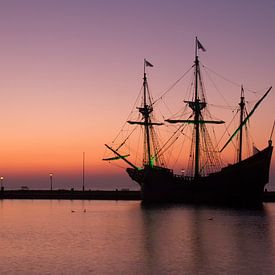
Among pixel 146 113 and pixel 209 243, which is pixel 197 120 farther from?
pixel 209 243

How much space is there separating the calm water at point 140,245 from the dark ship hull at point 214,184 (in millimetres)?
17363

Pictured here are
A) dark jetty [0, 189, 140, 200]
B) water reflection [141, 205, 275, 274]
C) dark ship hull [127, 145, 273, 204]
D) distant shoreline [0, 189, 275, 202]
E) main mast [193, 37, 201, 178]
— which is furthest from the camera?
dark jetty [0, 189, 140, 200]

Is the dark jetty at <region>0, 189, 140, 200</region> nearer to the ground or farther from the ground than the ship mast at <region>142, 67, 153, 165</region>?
nearer to the ground

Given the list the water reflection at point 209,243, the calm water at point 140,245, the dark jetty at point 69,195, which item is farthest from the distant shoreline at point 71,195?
the calm water at point 140,245

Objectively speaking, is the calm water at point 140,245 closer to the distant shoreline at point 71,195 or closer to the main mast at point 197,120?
the main mast at point 197,120

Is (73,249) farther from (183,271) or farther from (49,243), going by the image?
(183,271)

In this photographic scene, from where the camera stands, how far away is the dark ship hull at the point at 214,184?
3610 inches

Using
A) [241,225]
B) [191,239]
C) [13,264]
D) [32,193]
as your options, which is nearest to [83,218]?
[241,225]

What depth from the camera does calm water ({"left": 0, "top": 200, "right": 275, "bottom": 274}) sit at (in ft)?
118

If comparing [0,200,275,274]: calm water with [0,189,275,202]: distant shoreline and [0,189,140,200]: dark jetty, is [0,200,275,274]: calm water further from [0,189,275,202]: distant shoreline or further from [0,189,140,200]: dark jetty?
[0,189,140,200]: dark jetty

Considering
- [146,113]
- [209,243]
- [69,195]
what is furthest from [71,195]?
[209,243]

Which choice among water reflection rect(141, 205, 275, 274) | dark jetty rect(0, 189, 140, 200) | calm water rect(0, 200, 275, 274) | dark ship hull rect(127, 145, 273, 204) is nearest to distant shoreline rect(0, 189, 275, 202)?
dark jetty rect(0, 189, 140, 200)

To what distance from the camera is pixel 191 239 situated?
50875 millimetres

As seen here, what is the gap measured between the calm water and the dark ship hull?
17363mm
